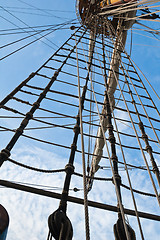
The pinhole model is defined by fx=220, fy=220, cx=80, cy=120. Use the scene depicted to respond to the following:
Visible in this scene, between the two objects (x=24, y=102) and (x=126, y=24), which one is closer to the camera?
(x=24, y=102)

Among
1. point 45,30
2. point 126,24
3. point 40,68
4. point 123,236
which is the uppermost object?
point 126,24

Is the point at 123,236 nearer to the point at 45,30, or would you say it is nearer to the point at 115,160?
the point at 115,160

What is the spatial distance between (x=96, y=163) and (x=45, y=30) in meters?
3.00

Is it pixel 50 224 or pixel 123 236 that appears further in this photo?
pixel 123 236

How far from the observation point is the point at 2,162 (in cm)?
157

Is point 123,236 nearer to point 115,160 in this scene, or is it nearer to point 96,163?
point 115,160

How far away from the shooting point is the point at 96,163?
4469mm

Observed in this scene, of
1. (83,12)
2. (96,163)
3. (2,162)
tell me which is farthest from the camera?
(83,12)

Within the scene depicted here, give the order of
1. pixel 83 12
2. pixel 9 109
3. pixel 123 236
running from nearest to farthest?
pixel 123 236 → pixel 9 109 → pixel 83 12

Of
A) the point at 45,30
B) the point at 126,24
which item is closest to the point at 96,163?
the point at 45,30

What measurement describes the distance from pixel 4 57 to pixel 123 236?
2.71m

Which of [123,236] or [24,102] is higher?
[24,102]

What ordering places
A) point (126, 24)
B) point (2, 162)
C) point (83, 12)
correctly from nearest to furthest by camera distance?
point (2, 162) → point (126, 24) → point (83, 12)

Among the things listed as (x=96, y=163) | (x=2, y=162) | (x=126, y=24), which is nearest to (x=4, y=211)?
(x=2, y=162)
